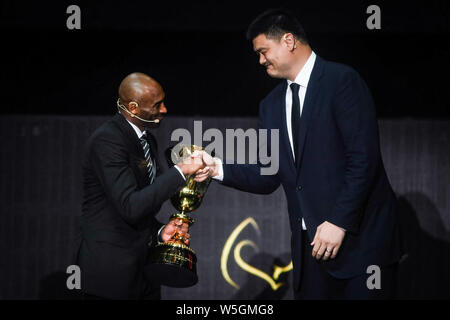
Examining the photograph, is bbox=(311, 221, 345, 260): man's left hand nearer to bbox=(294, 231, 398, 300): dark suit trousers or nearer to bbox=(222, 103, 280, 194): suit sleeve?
bbox=(294, 231, 398, 300): dark suit trousers

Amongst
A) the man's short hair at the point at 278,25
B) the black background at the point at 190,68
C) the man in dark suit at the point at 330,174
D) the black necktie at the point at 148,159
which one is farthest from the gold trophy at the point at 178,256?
the black background at the point at 190,68

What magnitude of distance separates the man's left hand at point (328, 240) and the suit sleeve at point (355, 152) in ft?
0.09

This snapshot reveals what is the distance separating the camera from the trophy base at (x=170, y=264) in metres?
2.01

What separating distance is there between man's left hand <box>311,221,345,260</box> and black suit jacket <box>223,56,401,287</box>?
0.03 metres

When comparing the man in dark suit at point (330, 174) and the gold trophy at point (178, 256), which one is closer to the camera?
the man in dark suit at point (330, 174)

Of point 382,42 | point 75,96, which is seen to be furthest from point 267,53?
point 75,96

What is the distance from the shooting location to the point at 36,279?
13.0ft

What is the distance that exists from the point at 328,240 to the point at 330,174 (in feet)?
0.91

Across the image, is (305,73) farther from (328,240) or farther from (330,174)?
(328,240)

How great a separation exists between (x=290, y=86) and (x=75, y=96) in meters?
2.33

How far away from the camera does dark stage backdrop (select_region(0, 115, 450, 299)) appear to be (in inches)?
155

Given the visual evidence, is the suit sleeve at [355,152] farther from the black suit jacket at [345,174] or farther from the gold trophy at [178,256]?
the gold trophy at [178,256]

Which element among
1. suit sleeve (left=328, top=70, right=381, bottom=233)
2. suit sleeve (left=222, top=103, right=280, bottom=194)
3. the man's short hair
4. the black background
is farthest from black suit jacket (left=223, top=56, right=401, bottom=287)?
the black background

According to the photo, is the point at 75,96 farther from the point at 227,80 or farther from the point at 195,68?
the point at 227,80
